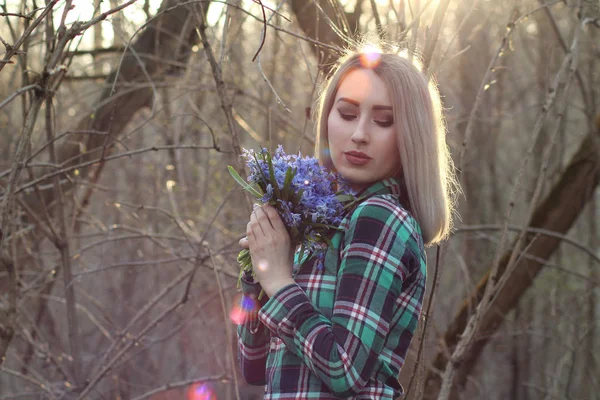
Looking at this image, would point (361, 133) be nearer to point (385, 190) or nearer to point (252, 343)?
point (385, 190)

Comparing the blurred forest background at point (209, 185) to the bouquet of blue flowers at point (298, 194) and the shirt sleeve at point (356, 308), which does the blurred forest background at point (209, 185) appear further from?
the shirt sleeve at point (356, 308)

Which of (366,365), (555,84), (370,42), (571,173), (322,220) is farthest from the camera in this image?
(571,173)

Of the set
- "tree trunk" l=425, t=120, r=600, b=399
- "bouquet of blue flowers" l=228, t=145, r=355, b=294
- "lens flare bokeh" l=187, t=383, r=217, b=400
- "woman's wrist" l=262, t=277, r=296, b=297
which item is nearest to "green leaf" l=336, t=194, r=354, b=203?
"bouquet of blue flowers" l=228, t=145, r=355, b=294

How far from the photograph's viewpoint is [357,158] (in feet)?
5.39

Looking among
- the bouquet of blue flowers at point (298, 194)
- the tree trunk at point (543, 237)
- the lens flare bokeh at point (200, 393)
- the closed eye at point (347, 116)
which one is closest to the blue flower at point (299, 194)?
the bouquet of blue flowers at point (298, 194)

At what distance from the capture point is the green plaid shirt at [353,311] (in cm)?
136

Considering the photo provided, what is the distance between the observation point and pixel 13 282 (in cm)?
248

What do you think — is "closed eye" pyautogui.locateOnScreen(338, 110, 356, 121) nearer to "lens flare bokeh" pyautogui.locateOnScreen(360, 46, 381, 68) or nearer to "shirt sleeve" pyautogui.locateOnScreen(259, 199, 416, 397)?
"lens flare bokeh" pyautogui.locateOnScreen(360, 46, 381, 68)

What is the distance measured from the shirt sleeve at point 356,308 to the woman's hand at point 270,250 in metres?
0.05

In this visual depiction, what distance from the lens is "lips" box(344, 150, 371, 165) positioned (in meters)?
1.63

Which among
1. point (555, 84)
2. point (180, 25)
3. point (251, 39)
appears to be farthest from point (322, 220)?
point (251, 39)

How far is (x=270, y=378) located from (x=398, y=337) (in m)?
0.32

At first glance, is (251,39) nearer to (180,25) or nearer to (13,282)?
(180,25)

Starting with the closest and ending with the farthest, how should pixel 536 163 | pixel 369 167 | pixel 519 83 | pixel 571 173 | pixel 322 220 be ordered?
1. pixel 322 220
2. pixel 369 167
3. pixel 571 173
4. pixel 536 163
5. pixel 519 83
